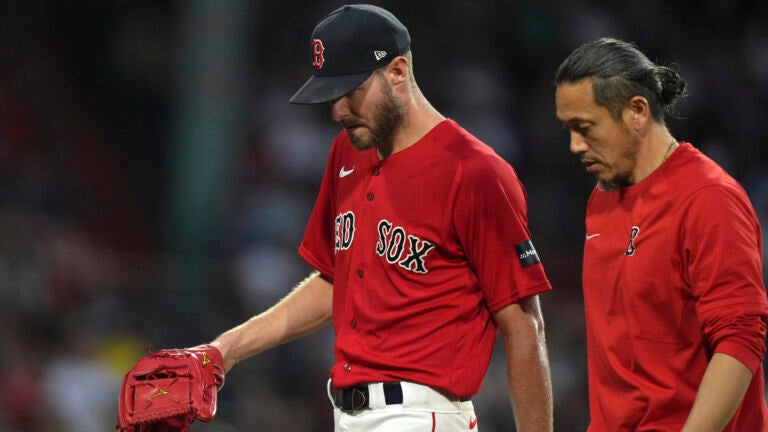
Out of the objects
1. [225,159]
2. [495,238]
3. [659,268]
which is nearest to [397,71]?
[495,238]

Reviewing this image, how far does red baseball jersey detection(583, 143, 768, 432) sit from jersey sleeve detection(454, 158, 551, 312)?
0.58ft

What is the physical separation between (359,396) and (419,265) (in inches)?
15.7

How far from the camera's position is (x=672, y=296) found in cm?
270

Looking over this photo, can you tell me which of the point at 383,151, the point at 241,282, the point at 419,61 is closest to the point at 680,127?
the point at 419,61

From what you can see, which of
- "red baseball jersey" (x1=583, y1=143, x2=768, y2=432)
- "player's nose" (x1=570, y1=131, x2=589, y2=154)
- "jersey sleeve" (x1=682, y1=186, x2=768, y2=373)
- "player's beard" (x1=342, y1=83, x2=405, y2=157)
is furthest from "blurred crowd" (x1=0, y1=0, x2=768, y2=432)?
"jersey sleeve" (x1=682, y1=186, x2=768, y2=373)

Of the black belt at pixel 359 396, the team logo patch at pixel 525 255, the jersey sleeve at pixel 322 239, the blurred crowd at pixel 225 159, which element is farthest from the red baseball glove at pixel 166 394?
the blurred crowd at pixel 225 159

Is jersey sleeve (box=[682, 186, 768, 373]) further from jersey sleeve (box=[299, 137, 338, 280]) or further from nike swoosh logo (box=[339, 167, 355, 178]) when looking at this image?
jersey sleeve (box=[299, 137, 338, 280])

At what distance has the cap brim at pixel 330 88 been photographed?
3.00 meters

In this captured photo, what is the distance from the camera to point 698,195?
104 inches

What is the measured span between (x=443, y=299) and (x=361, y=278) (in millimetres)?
253

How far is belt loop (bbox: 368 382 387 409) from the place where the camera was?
3025 millimetres

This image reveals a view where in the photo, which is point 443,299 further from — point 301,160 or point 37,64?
point 37,64

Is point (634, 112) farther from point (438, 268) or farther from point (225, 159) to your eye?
point (225, 159)

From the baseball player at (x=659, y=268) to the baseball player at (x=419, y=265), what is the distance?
0.21 metres
